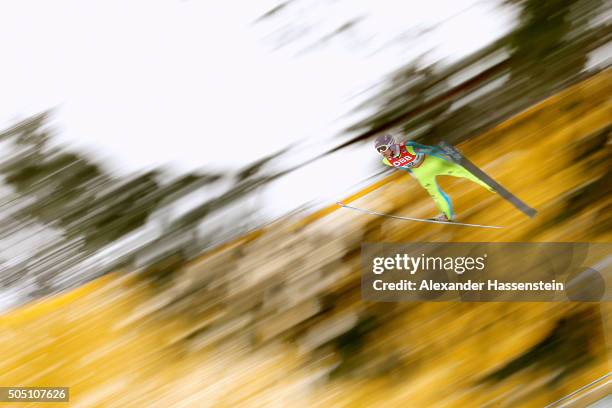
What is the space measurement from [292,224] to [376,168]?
15 cm

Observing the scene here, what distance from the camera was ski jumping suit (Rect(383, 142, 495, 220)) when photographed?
42.6 inches

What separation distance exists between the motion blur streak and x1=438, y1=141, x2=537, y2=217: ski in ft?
0.04

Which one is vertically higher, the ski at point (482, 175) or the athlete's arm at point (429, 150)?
the athlete's arm at point (429, 150)

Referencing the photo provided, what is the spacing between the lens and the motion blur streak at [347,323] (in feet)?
3.57

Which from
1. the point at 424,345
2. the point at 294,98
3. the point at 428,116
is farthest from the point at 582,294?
the point at 294,98

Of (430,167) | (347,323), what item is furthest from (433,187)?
(347,323)

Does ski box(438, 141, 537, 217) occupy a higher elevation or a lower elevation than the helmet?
lower

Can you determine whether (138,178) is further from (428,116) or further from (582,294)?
(582,294)

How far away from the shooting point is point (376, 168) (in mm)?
1092

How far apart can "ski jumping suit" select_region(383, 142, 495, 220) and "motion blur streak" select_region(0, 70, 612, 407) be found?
0.6 inches

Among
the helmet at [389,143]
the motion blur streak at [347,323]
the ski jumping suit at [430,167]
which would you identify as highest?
the helmet at [389,143]

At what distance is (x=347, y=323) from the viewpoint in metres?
1.10

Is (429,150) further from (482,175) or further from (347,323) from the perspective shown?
(347,323)

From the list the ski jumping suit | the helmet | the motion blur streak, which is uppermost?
the helmet
